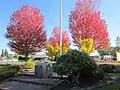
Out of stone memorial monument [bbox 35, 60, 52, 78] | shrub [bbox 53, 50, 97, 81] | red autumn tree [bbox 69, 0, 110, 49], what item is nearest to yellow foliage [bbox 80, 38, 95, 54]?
red autumn tree [bbox 69, 0, 110, 49]

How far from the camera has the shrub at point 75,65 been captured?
14.3m

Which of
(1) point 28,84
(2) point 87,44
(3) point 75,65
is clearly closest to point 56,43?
(2) point 87,44

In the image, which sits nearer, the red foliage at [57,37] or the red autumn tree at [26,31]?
the red autumn tree at [26,31]

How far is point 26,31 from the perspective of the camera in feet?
132

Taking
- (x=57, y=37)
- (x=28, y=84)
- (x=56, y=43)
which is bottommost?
(x=28, y=84)

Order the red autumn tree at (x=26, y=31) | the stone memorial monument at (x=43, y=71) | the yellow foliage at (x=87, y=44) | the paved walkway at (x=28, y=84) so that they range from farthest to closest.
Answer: the red autumn tree at (x=26, y=31) → the yellow foliage at (x=87, y=44) → the stone memorial monument at (x=43, y=71) → the paved walkway at (x=28, y=84)

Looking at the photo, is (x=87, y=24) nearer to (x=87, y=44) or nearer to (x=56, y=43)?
(x=87, y=44)

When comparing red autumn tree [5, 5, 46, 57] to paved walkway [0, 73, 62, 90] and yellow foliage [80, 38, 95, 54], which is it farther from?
paved walkway [0, 73, 62, 90]

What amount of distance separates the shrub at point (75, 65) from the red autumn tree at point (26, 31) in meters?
26.2

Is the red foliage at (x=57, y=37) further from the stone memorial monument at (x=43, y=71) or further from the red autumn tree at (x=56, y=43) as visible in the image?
the stone memorial monument at (x=43, y=71)

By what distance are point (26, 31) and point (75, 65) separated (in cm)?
2677

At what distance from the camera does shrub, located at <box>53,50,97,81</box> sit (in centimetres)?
1428

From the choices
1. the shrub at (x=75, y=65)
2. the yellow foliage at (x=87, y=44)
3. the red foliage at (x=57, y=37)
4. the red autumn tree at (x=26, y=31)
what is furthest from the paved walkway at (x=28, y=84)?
the red foliage at (x=57, y=37)

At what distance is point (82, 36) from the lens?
3909 cm
